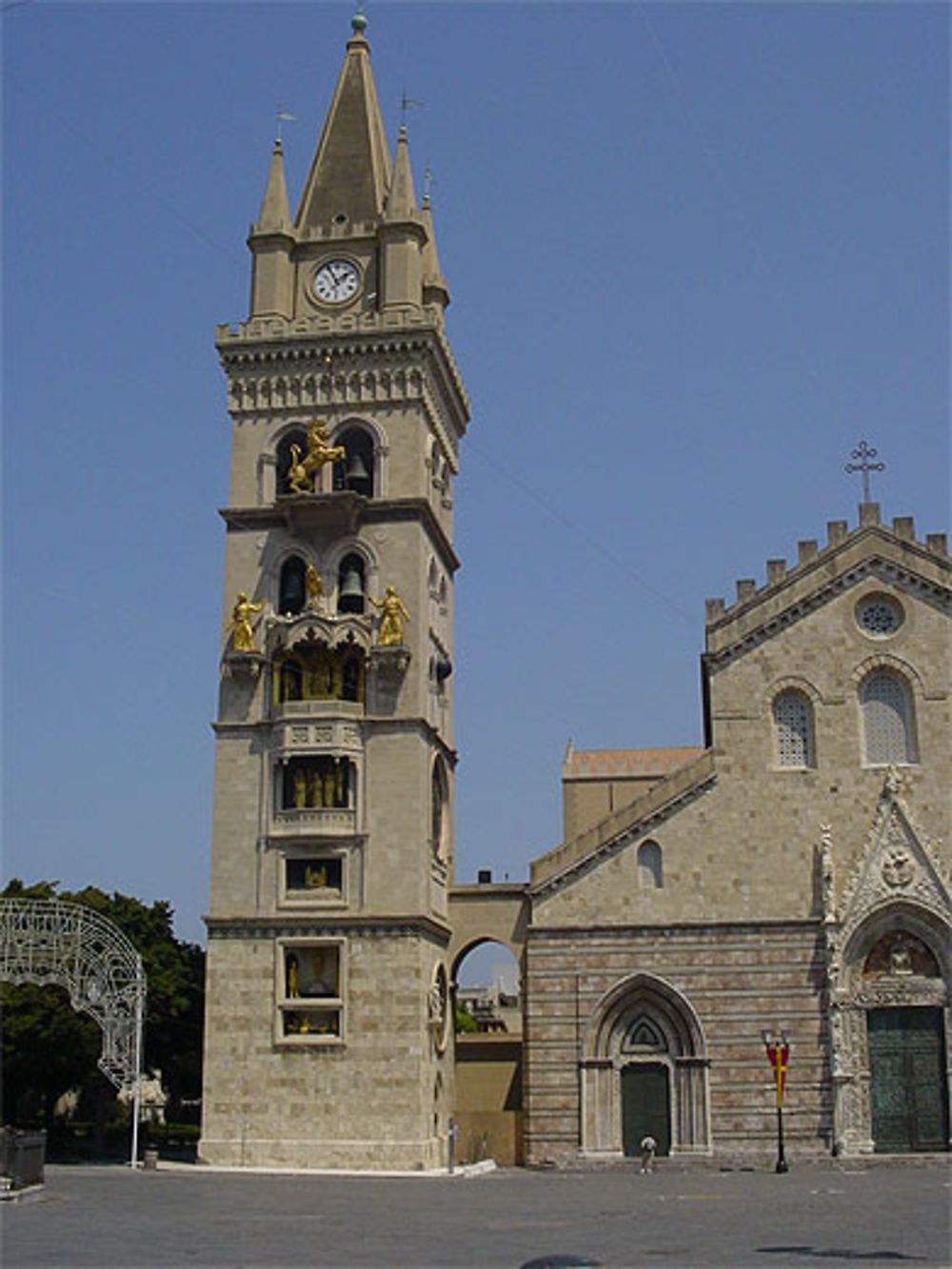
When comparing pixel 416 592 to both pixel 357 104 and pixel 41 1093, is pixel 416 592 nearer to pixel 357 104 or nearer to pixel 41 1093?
pixel 357 104

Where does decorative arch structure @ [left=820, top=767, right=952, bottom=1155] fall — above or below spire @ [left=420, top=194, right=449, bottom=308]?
below

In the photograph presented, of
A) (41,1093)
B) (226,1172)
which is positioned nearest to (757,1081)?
(226,1172)

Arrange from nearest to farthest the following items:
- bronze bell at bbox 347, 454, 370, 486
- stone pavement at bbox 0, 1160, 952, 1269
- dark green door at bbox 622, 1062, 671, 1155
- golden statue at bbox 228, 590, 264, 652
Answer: stone pavement at bbox 0, 1160, 952, 1269 < dark green door at bbox 622, 1062, 671, 1155 < golden statue at bbox 228, 590, 264, 652 < bronze bell at bbox 347, 454, 370, 486

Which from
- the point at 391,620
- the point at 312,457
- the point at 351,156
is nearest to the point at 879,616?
the point at 391,620

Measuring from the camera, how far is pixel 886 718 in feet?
160

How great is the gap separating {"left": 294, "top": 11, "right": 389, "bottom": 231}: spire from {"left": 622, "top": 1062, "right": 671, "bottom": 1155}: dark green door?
29483 mm

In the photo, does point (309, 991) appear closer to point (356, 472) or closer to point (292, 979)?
point (292, 979)

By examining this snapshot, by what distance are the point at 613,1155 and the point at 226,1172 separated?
1130 cm

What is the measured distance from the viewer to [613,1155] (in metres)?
45.7

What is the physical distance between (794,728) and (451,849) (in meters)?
12.1

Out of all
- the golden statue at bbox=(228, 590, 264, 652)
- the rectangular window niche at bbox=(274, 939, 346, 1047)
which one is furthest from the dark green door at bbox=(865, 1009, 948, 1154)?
the golden statue at bbox=(228, 590, 264, 652)

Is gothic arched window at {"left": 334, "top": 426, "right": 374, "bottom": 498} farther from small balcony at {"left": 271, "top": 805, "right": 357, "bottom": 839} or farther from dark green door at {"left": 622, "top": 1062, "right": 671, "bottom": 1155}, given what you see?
dark green door at {"left": 622, "top": 1062, "right": 671, "bottom": 1155}

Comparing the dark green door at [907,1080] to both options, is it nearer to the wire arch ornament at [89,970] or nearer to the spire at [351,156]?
the wire arch ornament at [89,970]

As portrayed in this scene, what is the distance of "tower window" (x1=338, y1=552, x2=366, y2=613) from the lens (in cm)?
4947
